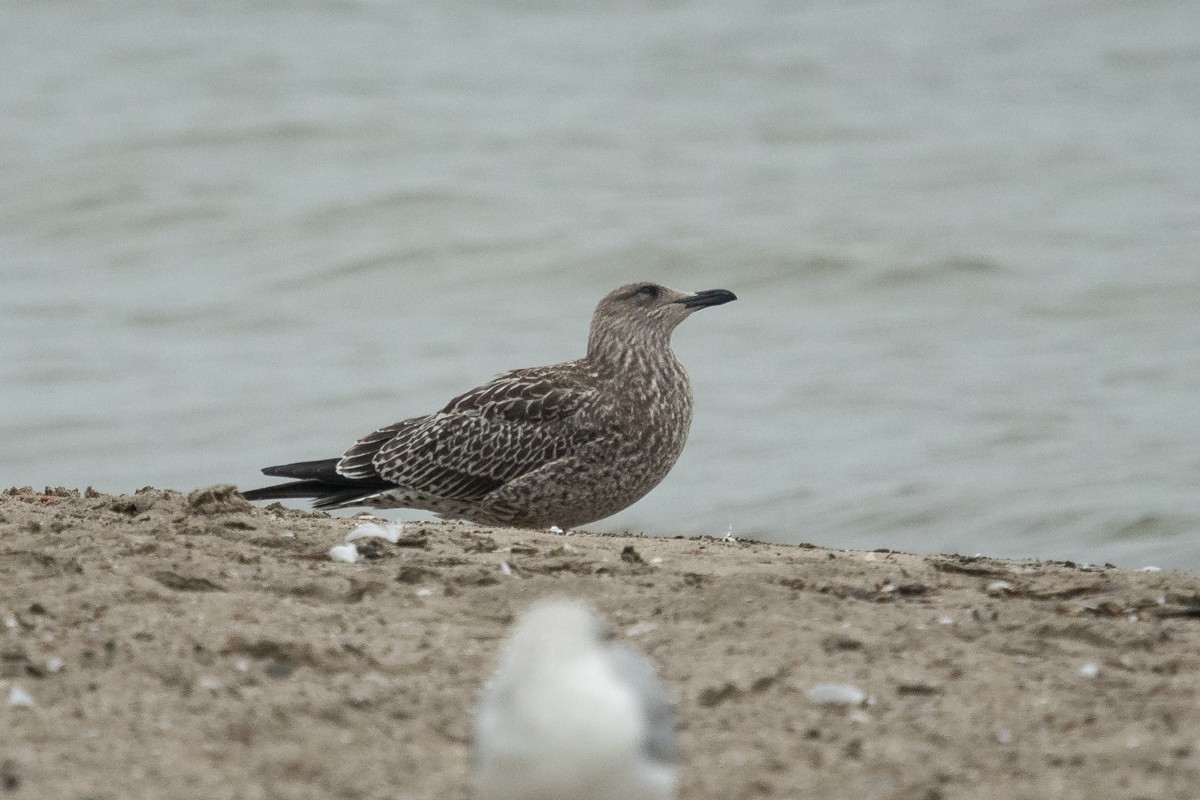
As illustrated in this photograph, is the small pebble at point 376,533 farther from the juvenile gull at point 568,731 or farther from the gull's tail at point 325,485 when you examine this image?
the juvenile gull at point 568,731

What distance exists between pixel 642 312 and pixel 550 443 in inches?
38.5

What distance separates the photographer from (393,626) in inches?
191

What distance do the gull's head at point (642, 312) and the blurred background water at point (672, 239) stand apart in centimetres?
206

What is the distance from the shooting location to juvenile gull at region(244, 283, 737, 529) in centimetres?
788

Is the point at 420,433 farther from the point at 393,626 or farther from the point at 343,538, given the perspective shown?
the point at 393,626

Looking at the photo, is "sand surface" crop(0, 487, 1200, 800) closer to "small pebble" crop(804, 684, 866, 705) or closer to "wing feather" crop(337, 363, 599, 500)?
"small pebble" crop(804, 684, 866, 705)

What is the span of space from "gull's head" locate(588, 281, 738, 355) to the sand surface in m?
2.51

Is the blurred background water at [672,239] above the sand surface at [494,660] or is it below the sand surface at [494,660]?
above

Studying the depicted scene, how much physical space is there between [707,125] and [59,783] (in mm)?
17521

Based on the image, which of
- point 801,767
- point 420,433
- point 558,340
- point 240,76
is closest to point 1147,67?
point 558,340

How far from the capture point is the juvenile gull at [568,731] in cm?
313

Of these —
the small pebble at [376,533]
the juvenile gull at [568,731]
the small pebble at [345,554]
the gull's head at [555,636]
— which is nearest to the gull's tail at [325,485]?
the small pebble at [376,533]

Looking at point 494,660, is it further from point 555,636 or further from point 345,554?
point 555,636

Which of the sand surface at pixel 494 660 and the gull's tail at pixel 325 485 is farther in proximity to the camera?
the gull's tail at pixel 325 485
